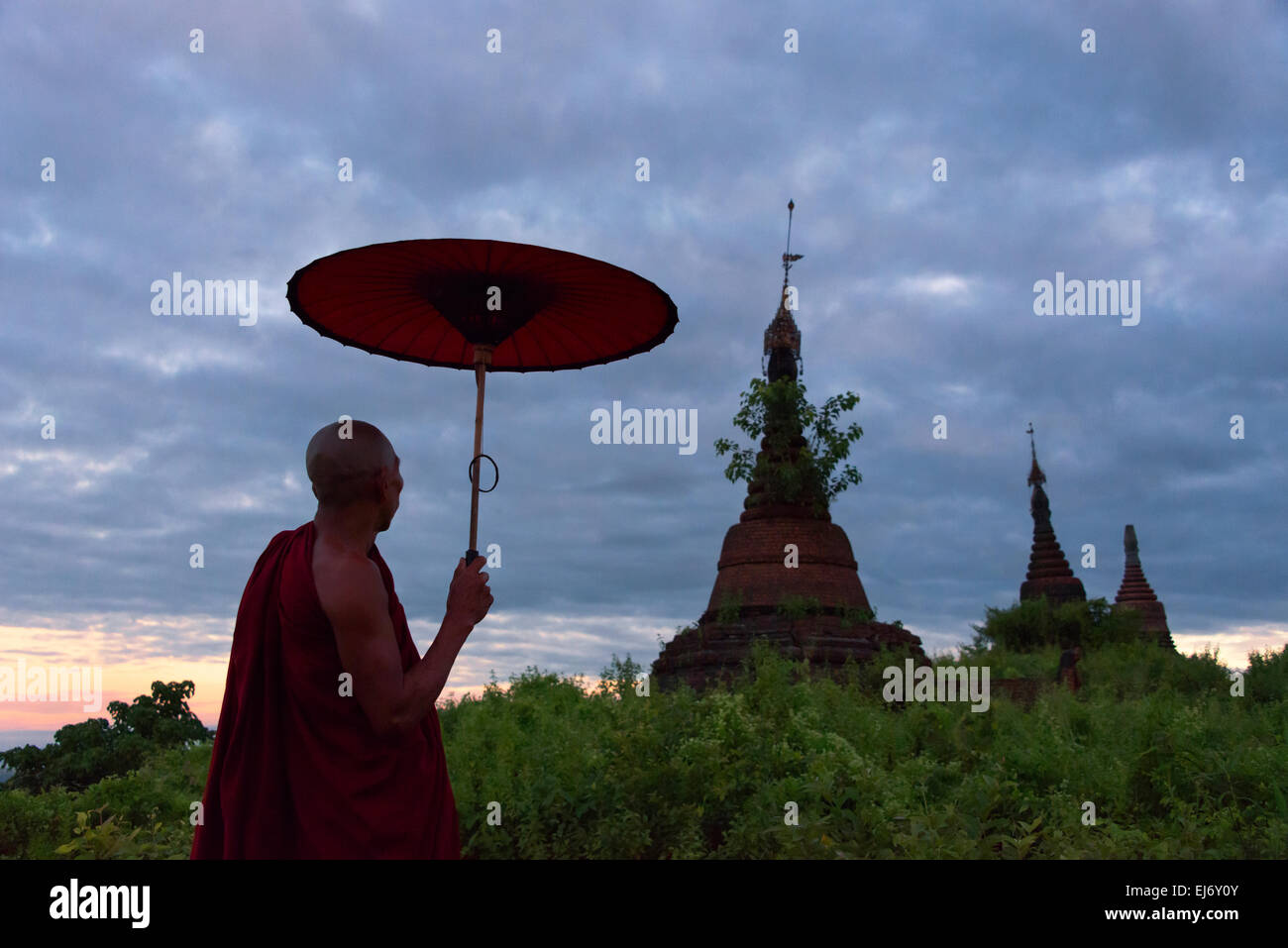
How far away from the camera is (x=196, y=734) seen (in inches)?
473

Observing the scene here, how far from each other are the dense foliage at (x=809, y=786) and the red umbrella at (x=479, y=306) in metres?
3.35

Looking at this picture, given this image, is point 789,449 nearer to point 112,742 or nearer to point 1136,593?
point 112,742

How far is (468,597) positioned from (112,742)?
35.6 ft

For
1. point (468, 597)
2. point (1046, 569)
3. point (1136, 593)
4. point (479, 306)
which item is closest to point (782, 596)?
point (479, 306)

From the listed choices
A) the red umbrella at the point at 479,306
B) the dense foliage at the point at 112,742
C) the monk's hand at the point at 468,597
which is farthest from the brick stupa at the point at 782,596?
the monk's hand at the point at 468,597

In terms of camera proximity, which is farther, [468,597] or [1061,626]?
[1061,626]

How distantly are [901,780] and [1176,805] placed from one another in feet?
7.60

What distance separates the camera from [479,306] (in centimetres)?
400

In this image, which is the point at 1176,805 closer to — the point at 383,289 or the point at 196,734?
the point at 383,289

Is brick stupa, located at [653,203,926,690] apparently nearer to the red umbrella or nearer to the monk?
the red umbrella

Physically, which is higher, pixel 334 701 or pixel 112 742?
pixel 334 701

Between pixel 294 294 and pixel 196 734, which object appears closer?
pixel 294 294

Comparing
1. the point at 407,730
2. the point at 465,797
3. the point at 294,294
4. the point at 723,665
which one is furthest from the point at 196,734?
the point at 407,730
